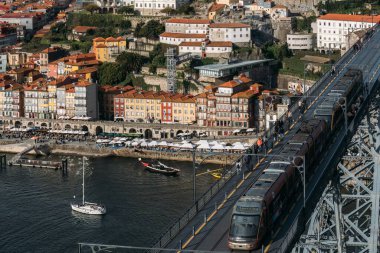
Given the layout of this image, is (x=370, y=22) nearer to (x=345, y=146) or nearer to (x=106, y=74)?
(x=106, y=74)

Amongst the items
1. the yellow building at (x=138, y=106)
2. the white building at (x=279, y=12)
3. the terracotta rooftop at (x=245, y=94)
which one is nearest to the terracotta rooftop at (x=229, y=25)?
the white building at (x=279, y=12)

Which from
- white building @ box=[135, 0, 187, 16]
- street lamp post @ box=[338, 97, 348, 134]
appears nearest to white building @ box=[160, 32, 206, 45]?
white building @ box=[135, 0, 187, 16]

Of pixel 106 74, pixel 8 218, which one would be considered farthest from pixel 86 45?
pixel 8 218

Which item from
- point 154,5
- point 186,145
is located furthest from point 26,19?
point 186,145

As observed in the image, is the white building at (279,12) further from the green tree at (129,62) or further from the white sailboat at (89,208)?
the white sailboat at (89,208)

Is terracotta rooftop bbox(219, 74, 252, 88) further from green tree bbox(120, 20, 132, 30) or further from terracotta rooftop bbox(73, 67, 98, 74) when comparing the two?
green tree bbox(120, 20, 132, 30)

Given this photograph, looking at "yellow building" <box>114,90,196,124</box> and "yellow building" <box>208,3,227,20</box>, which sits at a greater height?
"yellow building" <box>208,3,227,20</box>
